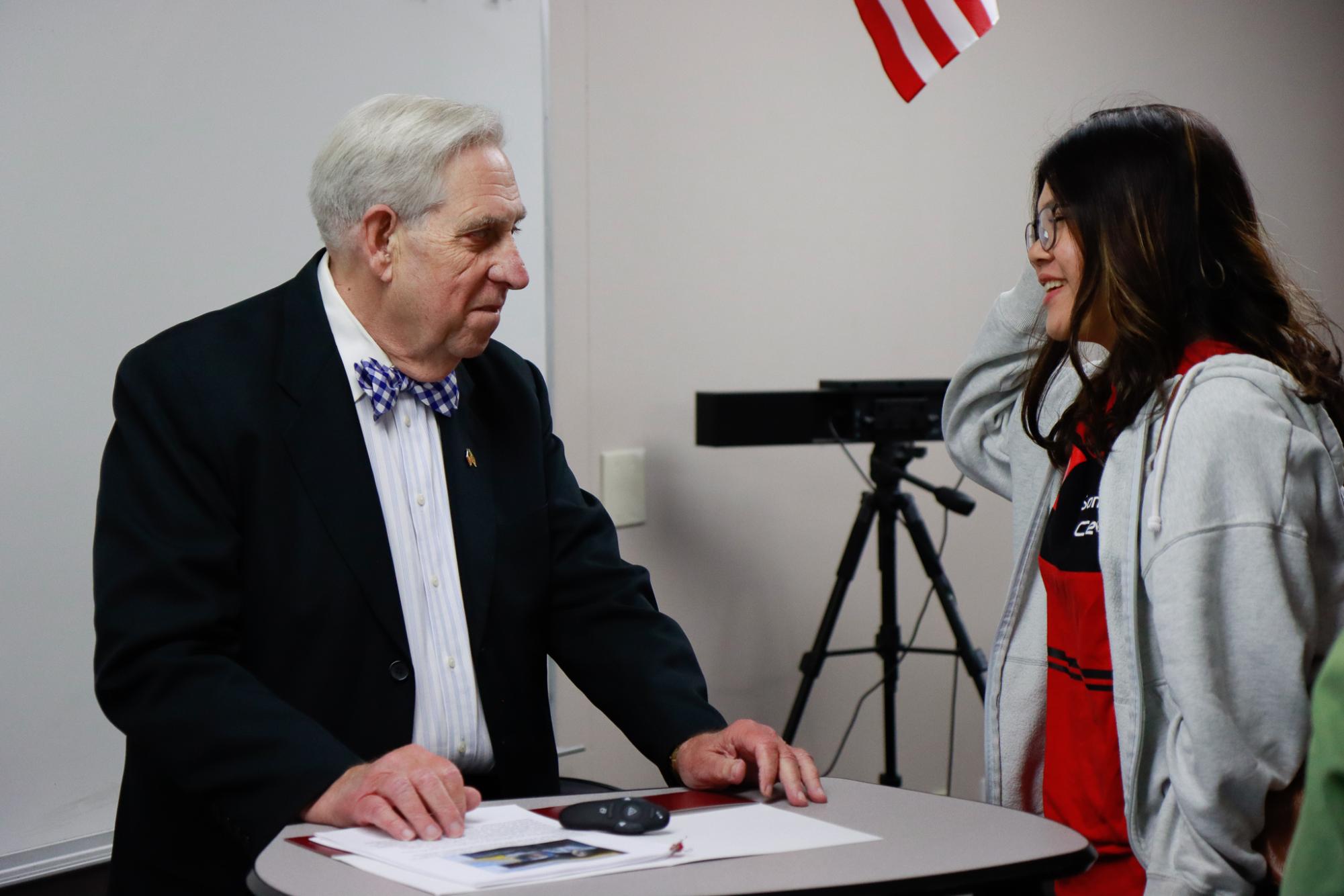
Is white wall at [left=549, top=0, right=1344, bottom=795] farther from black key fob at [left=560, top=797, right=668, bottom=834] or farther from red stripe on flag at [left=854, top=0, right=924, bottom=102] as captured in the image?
black key fob at [left=560, top=797, right=668, bottom=834]

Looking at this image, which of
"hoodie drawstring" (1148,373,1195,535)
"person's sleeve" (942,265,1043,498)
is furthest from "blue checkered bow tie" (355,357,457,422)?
"hoodie drawstring" (1148,373,1195,535)

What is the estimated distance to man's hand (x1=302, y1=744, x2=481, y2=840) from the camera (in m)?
1.11

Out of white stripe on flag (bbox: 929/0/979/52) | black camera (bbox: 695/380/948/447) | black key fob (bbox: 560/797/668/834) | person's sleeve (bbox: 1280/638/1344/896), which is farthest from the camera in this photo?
white stripe on flag (bbox: 929/0/979/52)

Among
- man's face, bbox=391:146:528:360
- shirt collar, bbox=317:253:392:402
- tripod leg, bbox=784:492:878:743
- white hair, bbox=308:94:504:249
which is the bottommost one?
tripod leg, bbox=784:492:878:743

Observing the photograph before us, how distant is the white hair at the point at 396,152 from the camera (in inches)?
60.2

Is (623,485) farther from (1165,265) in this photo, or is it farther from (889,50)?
(1165,265)

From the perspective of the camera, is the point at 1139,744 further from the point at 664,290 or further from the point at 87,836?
the point at 664,290

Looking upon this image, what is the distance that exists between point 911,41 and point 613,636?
1915 mm

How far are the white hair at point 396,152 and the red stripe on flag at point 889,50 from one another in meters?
1.66

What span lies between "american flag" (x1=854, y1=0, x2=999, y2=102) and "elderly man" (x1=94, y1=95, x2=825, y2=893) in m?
1.65

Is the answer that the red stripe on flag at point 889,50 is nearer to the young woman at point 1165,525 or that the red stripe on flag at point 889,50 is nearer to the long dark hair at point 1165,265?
the young woman at point 1165,525

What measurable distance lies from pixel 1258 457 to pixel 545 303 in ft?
5.25

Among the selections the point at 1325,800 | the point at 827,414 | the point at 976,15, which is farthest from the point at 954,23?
the point at 1325,800

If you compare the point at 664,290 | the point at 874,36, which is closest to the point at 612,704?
the point at 664,290
